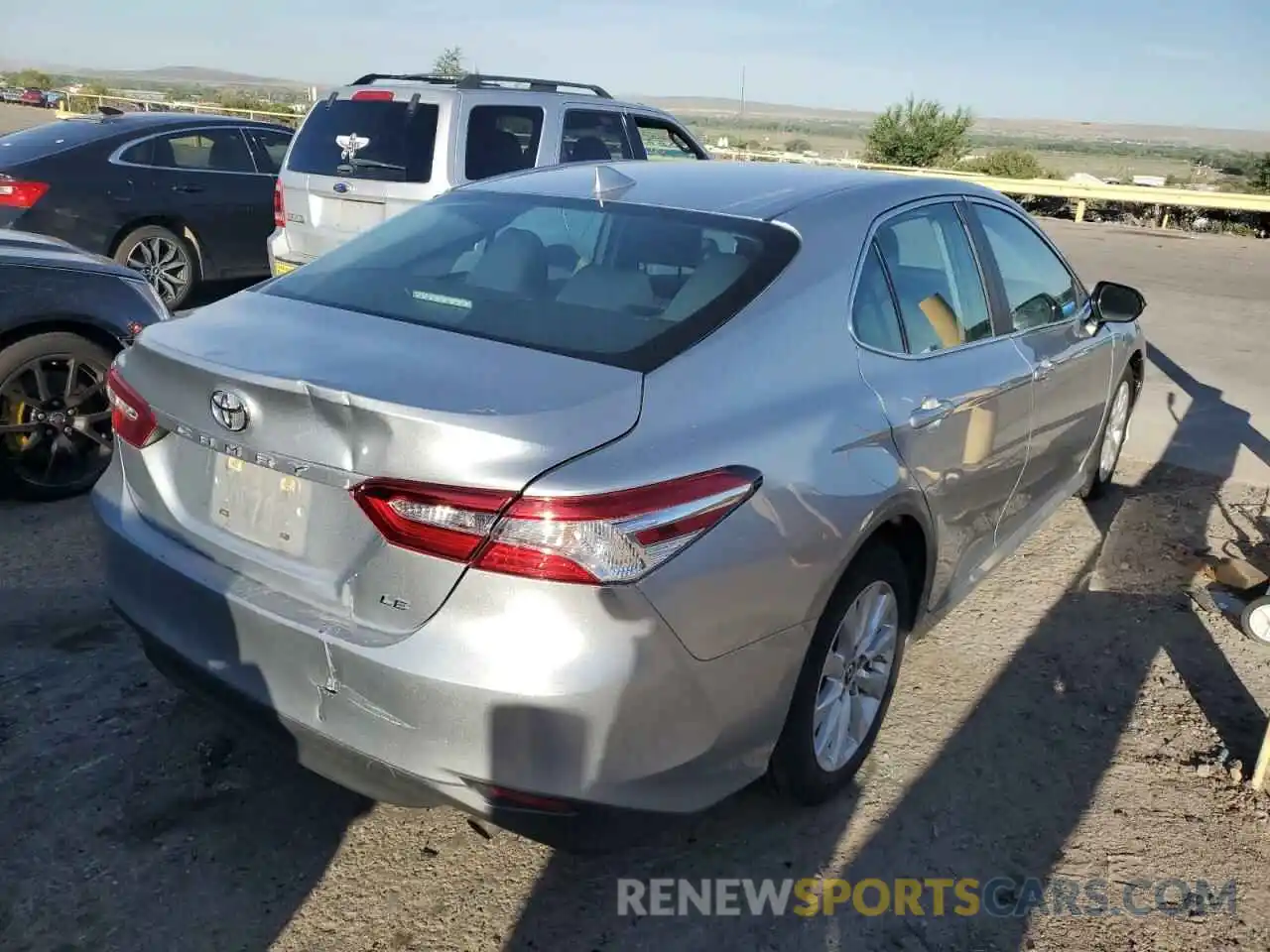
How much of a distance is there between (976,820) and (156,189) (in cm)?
830

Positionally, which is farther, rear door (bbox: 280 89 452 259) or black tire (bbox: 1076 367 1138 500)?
rear door (bbox: 280 89 452 259)

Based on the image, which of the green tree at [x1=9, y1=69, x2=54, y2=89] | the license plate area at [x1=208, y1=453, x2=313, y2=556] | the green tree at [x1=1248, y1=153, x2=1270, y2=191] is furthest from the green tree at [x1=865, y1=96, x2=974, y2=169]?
the green tree at [x1=9, y1=69, x2=54, y2=89]

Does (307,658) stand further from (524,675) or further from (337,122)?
(337,122)

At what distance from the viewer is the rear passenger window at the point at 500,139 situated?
7445 mm

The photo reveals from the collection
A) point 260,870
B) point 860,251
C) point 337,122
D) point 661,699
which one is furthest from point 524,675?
point 337,122

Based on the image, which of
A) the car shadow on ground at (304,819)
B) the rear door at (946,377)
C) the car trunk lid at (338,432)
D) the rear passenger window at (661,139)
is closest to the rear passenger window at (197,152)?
the rear passenger window at (661,139)

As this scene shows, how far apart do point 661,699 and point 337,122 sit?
6551 millimetres

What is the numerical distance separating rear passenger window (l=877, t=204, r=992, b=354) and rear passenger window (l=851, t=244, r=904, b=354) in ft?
0.20

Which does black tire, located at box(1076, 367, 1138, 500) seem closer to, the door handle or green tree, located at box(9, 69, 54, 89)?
the door handle

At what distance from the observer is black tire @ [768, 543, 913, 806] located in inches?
107

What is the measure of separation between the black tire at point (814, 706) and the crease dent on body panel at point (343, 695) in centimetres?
100

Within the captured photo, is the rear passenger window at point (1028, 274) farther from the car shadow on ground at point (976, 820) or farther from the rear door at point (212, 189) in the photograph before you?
the rear door at point (212, 189)

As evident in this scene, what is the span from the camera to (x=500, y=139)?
7.68 metres

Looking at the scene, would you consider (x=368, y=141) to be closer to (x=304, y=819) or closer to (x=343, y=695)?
(x=304, y=819)
